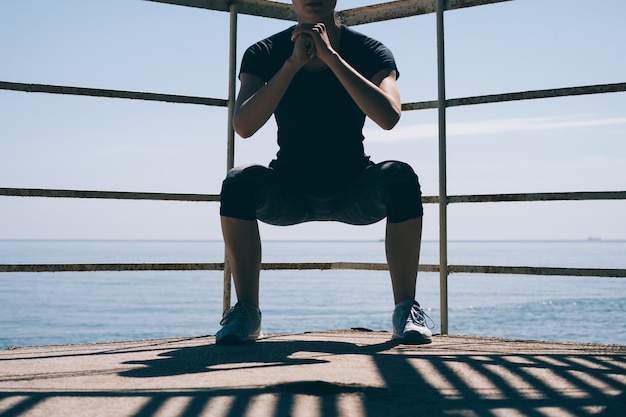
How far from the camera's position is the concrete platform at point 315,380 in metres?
1.18

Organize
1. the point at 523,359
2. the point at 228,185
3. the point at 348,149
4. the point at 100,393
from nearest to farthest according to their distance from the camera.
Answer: the point at 100,393 < the point at 523,359 < the point at 228,185 < the point at 348,149

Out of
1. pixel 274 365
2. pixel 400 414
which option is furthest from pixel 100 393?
pixel 400 414

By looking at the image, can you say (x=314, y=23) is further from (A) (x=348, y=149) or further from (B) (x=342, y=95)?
(A) (x=348, y=149)

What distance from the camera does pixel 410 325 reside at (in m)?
2.07

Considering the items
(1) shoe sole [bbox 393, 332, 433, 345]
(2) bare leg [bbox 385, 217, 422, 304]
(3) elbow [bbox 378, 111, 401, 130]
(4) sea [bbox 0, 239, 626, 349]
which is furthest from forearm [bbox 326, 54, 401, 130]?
(4) sea [bbox 0, 239, 626, 349]

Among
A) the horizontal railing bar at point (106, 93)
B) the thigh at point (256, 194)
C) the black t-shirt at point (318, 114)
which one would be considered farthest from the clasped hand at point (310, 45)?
the horizontal railing bar at point (106, 93)

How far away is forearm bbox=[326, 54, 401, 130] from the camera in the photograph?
6.69 ft

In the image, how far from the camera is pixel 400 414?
3.72ft

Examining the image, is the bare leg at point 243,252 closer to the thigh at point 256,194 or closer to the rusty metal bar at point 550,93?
the thigh at point 256,194

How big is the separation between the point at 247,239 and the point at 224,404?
950 mm

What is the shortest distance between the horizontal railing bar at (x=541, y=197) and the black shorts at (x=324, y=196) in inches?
18.7

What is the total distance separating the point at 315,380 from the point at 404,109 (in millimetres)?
1673

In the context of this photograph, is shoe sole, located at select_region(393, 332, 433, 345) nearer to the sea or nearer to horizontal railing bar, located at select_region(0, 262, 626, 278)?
horizontal railing bar, located at select_region(0, 262, 626, 278)

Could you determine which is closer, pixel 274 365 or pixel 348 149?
pixel 274 365
